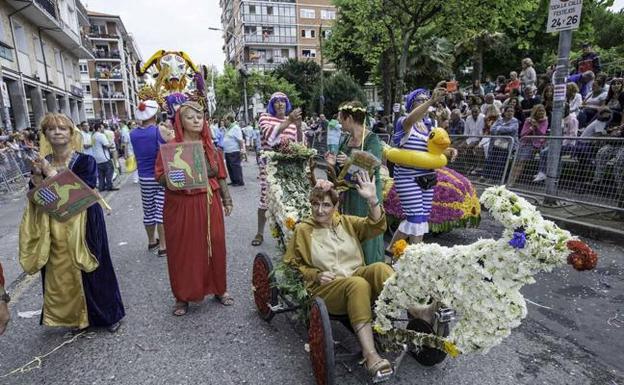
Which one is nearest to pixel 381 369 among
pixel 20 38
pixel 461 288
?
pixel 461 288

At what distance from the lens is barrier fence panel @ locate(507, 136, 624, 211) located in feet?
18.9

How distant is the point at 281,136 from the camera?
17.0 ft

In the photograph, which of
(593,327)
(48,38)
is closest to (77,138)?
(593,327)

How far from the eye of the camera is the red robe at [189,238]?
3.75 metres

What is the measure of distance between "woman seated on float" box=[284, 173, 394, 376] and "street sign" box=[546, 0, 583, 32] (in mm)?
5217

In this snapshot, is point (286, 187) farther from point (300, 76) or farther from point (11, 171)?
point (300, 76)

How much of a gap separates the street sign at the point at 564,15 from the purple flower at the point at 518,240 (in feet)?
17.9

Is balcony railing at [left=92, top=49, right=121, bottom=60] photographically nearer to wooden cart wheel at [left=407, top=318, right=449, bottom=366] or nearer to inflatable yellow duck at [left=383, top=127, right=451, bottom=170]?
inflatable yellow duck at [left=383, top=127, right=451, bottom=170]

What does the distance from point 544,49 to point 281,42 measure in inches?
1755

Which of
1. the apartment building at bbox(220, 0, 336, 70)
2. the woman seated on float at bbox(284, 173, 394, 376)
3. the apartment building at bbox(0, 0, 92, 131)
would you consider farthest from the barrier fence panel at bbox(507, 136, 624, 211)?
→ the apartment building at bbox(220, 0, 336, 70)

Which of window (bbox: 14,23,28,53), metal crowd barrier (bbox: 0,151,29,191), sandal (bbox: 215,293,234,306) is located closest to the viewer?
sandal (bbox: 215,293,234,306)

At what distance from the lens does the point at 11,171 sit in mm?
12617

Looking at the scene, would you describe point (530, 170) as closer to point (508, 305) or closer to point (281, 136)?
point (281, 136)

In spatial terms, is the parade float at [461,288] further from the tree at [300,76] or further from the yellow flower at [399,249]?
the tree at [300,76]
